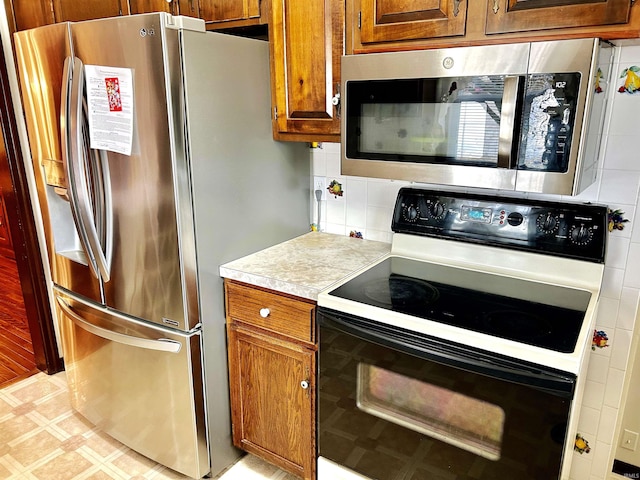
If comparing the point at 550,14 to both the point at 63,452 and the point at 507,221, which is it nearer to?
the point at 507,221

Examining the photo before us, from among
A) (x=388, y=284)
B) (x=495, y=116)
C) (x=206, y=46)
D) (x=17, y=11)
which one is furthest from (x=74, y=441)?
(x=495, y=116)

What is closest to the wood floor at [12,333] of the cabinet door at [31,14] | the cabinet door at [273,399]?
the cabinet door at [273,399]

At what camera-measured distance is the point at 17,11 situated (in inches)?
87.2

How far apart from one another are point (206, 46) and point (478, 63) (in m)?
0.85

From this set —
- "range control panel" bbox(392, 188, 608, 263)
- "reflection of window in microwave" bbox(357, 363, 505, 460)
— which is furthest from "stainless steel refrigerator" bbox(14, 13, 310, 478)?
"reflection of window in microwave" bbox(357, 363, 505, 460)

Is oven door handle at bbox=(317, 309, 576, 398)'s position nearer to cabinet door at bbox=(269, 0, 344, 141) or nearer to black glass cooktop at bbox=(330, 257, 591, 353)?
black glass cooktop at bbox=(330, 257, 591, 353)

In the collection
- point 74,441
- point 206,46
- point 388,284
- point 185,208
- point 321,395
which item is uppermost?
point 206,46

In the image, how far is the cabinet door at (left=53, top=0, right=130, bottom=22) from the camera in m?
2.03

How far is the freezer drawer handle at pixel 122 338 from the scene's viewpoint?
175cm

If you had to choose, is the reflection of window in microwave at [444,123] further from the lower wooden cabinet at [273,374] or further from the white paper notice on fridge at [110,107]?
the white paper notice on fridge at [110,107]

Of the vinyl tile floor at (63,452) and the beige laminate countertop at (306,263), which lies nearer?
the beige laminate countertop at (306,263)

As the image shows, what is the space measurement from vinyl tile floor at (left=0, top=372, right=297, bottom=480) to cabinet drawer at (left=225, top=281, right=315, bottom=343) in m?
0.69

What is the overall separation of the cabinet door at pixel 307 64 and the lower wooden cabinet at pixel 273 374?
632 mm

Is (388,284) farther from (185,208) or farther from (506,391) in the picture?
(185,208)
